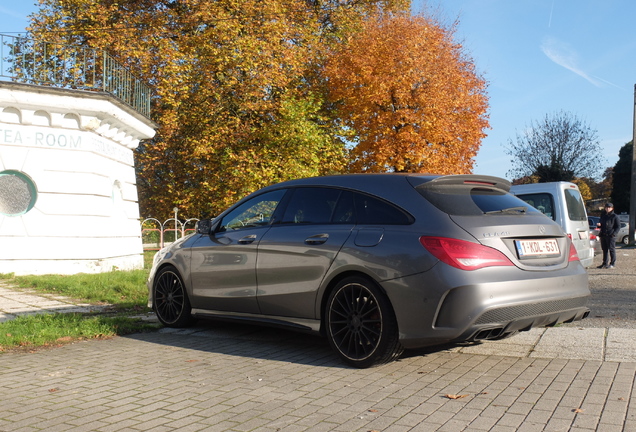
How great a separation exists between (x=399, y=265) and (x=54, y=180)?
10652 millimetres

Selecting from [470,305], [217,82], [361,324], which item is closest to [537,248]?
[470,305]

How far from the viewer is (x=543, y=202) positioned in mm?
13180

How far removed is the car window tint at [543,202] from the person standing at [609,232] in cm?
582

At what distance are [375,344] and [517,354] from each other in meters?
1.45

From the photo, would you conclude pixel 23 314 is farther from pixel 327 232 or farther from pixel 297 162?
pixel 297 162

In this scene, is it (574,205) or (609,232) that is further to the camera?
(609,232)

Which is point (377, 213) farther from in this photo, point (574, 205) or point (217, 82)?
point (217, 82)

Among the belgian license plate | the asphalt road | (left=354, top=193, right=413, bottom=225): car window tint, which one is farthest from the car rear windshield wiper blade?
the asphalt road

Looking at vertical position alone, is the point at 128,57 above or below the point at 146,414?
above

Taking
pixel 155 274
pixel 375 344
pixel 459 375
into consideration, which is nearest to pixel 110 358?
pixel 155 274

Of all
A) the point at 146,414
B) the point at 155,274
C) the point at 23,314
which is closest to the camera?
the point at 146,414

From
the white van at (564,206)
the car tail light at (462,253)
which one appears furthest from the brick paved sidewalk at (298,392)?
the white van at (564,206)

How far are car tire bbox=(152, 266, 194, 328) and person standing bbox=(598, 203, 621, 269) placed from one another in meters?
14.0

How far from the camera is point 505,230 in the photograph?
5418 millimetres
